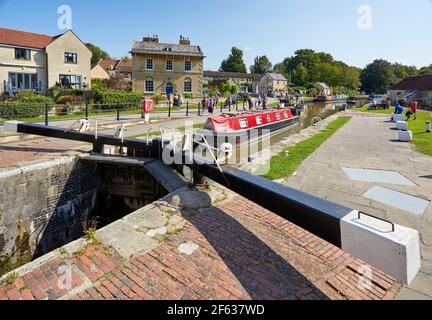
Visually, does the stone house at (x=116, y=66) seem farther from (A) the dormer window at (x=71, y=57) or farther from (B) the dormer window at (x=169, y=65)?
(A) the dormer window at (x=71, y=57)

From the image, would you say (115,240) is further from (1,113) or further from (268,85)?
(268,85)

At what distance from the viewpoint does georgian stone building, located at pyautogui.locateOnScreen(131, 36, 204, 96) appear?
129 feet

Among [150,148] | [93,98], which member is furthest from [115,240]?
[93,98]

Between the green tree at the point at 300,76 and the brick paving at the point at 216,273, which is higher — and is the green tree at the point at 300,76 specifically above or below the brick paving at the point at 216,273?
above

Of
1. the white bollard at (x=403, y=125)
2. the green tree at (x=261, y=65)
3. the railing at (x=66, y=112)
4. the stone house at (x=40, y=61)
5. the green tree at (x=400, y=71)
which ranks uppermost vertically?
the green tree at (x=261, y=65)

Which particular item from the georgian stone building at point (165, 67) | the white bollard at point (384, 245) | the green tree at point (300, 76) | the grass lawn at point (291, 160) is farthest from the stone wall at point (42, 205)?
the green tree at point (300, 76)

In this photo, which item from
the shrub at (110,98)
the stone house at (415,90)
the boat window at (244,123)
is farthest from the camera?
the stone house at (415,90)

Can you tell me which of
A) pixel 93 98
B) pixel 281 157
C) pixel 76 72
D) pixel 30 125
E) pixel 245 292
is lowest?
pixel 245 292

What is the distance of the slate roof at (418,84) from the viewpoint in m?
52.3

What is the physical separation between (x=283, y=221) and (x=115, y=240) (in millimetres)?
2581

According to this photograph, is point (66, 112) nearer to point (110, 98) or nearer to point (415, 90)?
point (110, 98)

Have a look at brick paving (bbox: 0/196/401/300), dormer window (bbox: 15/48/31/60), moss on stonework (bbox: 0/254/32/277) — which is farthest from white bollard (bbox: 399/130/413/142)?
dormer window (bbox: 15/48/31/60)

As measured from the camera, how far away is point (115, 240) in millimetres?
4422

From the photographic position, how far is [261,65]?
113m
